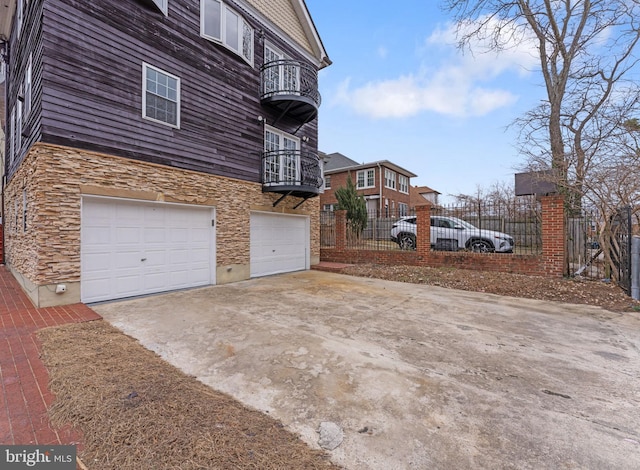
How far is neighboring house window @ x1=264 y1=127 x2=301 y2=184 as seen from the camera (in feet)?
31.7

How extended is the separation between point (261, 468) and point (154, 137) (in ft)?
23.3

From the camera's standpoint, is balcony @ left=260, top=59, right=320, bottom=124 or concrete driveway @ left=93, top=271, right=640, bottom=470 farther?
balcony @ left=260, top=59, right=320, bottom=124

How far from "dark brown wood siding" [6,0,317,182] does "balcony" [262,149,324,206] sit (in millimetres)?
457

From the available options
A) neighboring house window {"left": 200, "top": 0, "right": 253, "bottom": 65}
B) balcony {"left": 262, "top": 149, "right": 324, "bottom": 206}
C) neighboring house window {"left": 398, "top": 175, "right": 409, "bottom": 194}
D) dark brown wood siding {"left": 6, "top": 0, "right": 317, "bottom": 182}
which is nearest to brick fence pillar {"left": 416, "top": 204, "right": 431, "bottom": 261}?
balcony {"left": 262, "top": 149, "right": 324, "bottom": 206}

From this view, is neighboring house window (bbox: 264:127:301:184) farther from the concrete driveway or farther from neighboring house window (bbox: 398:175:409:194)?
neighboring house window (bbox: 398:175:409:194)

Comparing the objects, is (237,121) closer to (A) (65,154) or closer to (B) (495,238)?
(A) (65,154)

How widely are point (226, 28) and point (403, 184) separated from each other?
23196 mm

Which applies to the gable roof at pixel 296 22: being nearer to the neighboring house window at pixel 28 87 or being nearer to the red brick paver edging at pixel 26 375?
the neighboring house window at pixel 28 87

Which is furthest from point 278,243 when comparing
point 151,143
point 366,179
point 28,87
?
point 366,179

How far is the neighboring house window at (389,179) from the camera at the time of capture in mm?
25702

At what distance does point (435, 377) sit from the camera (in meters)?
3.00

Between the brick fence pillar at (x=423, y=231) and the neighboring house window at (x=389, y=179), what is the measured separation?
16162mm

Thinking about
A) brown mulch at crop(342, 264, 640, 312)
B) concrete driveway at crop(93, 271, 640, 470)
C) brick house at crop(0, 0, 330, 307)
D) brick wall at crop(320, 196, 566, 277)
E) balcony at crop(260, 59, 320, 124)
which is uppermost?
balcony at crop(260, 59, 320, 124)

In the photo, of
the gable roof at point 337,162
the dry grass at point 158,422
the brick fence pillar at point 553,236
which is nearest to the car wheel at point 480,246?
the brick fence pillar at point 553,236
